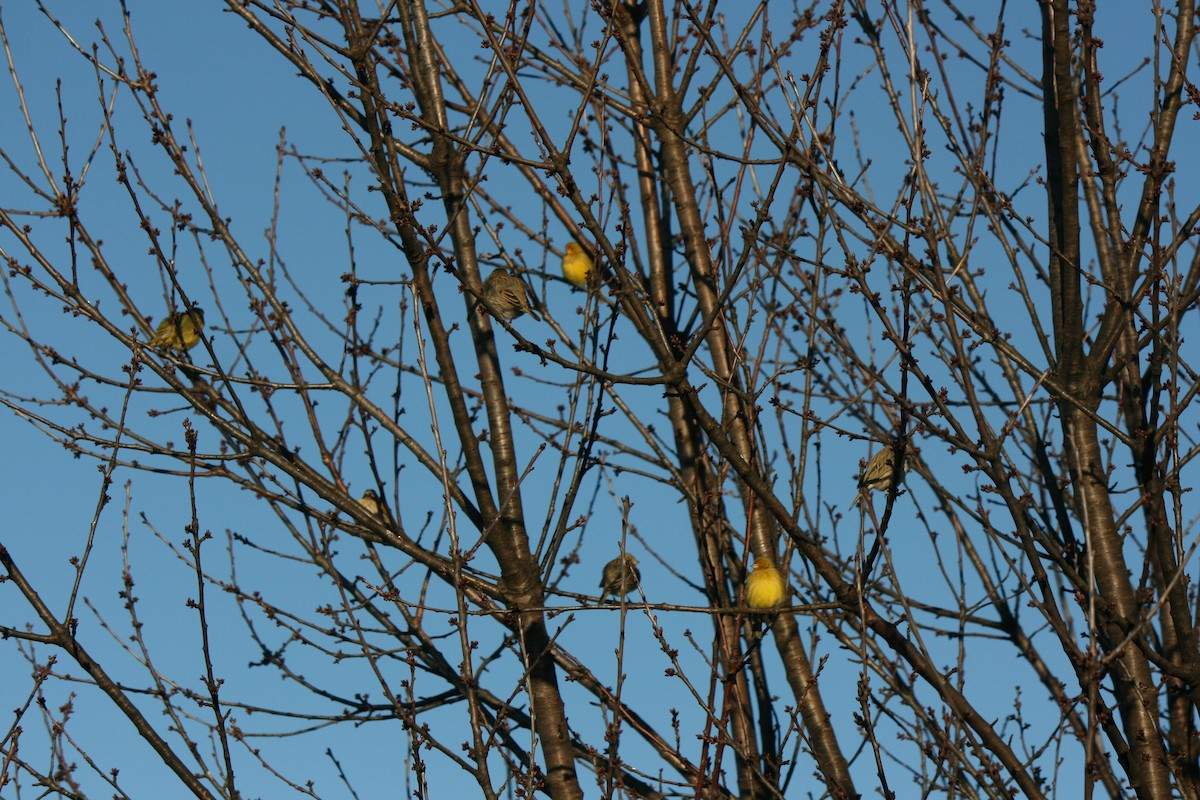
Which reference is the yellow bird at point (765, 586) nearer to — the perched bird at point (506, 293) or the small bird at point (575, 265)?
the small bird at point (575, 265)

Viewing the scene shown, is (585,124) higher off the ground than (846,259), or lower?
higher

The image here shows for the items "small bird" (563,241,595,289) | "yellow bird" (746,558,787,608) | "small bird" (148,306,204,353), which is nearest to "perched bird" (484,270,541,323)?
"small bird" (563,241,595,289)

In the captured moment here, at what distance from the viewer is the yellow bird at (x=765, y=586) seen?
17.7 ft

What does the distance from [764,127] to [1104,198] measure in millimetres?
1427

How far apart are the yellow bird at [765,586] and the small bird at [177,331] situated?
8.06 feet

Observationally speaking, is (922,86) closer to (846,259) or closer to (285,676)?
(846,259)

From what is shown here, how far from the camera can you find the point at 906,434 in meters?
4.07

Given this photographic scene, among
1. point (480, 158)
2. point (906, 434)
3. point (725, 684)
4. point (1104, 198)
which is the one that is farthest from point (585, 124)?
point (725, 684)

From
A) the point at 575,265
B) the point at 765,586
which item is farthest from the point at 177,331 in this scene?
the point at 575,265

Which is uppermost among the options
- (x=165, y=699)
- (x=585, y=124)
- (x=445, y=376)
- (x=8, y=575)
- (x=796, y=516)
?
(x=585, y=124)

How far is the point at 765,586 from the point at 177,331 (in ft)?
8.68

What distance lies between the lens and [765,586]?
5.46 meters

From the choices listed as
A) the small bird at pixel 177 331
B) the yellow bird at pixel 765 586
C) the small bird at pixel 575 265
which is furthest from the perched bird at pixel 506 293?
the yellow bird at pixel 765 586

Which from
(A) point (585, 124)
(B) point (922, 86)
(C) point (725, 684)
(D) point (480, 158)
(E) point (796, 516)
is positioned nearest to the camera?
(C) point (725, 684)
